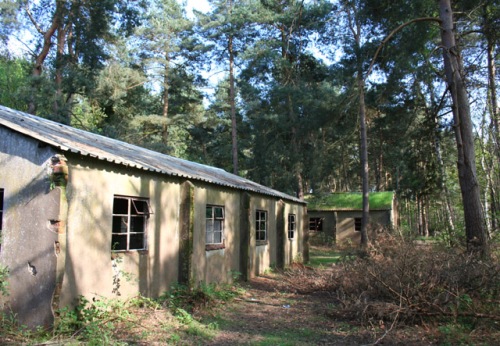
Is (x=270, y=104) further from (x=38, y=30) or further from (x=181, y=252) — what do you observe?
(x=181, y=252)

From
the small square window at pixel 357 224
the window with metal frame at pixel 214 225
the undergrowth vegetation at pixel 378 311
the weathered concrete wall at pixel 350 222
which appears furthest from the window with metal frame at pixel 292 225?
the small square window at pixel 357 224

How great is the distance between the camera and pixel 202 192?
11.0 m

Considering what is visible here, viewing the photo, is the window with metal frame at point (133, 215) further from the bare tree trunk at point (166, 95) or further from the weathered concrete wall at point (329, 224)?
the weathered concrete wall at point (329, 224)

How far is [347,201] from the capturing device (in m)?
30.6

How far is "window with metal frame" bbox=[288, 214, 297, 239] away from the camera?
62.5 ft

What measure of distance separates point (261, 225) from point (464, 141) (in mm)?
8207

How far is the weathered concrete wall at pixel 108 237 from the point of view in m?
6.81

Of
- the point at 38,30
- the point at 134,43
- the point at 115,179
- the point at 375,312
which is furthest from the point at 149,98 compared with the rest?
the point at 375,312

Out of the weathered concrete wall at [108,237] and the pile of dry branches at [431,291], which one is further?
the pile of dry branches at [431,291]

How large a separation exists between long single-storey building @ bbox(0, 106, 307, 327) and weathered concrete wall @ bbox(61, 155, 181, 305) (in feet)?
0.06

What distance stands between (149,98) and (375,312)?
2900 centimetres

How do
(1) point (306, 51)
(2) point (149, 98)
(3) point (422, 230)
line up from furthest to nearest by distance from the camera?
(3) point (422, 230), (2) point (149, 98), (1) point (306, 51)

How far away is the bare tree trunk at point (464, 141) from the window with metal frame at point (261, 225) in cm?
753

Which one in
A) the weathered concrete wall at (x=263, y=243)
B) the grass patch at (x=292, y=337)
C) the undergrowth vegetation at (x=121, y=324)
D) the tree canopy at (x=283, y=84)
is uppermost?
the tree canopy at (x=283, y=84)
